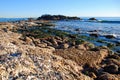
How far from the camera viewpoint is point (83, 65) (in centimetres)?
1566

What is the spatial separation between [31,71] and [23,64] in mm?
767

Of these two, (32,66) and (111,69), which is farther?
(111,69)

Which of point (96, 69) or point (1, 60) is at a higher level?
point (1, 60)

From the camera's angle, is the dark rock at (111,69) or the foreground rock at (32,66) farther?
the dark rock at (111,69)

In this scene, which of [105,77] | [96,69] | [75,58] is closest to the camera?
[105,77]

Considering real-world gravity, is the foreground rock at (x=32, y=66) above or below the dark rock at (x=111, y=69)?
above

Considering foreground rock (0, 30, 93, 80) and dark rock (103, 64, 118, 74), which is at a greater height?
foreground rock (0, 30, 93, 80)

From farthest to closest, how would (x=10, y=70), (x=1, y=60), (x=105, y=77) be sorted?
(x=105, y=77) < (x=1, y=60) < (x=10, y=70)

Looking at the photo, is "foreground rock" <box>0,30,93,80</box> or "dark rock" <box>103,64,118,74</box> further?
"dark rock" <box>103,64,118,74</box>

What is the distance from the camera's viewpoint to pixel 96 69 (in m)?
15.2

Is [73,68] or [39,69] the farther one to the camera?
[73,68]

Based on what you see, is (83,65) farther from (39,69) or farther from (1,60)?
(1,60)

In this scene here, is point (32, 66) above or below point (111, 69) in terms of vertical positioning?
above

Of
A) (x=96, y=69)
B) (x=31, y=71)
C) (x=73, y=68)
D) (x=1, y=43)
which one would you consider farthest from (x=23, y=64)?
(x=96, y=69)
